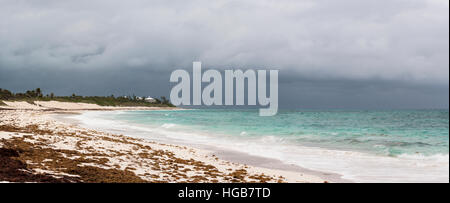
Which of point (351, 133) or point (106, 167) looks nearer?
point (106, 167)

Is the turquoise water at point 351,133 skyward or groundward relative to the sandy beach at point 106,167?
groundward

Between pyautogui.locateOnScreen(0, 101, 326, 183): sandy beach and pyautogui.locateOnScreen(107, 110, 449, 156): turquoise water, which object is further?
pyautogui.locateOnScreen(107, 110, 449, 156): turquoise water

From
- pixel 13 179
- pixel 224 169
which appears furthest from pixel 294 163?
pixel 13 179

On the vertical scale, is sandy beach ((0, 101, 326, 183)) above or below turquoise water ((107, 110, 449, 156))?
above

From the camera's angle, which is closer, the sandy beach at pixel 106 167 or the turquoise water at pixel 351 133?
the sandy beach at pixel 106 167

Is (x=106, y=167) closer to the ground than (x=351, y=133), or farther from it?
farther from it

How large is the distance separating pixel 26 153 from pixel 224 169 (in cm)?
821
